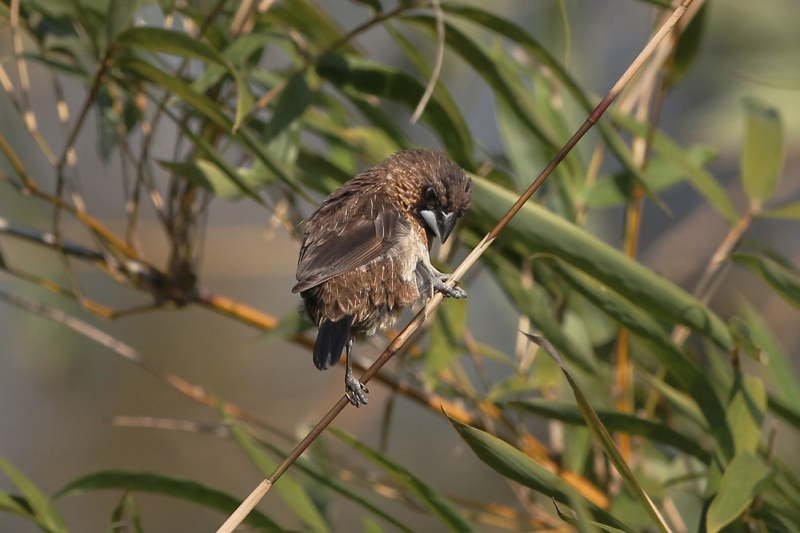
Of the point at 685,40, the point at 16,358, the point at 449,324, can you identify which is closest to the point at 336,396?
the point at 449,324

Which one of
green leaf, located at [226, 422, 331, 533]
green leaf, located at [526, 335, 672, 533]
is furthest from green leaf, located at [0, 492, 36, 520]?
green leaf, located at [526, 335, 672, 533]

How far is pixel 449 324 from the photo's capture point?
203 centimetres

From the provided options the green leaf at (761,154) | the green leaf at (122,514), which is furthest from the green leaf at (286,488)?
the green leaf at (761,154)

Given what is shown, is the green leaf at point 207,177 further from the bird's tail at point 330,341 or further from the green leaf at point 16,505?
the green leaf at point 16,505

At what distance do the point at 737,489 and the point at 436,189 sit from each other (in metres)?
0.85

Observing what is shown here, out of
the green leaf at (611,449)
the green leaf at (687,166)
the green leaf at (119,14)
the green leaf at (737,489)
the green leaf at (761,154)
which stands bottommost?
the green leaf at (611,449)

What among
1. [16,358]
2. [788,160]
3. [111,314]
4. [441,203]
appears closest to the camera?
[441,203]

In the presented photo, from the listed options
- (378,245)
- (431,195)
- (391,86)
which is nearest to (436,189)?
(431,195)

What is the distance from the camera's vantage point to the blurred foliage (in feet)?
5.57

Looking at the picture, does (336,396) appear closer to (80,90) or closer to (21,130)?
(21,130)

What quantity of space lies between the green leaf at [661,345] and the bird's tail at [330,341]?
0.52 meters

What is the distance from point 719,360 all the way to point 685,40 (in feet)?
2.91

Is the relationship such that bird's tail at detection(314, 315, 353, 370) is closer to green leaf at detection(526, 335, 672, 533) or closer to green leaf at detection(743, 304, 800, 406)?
green leaf at detection(526, 335, 672, 533)

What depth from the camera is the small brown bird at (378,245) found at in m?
1.70
